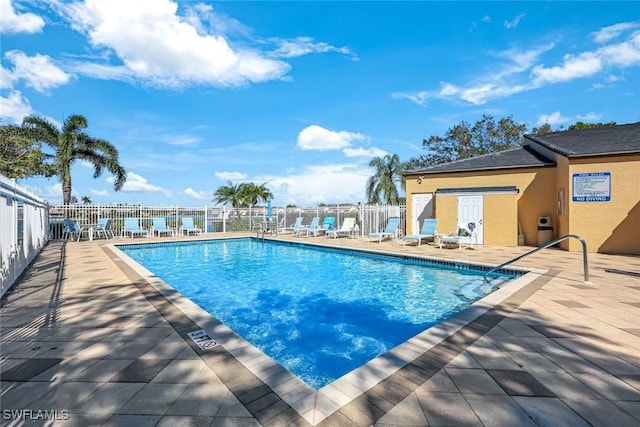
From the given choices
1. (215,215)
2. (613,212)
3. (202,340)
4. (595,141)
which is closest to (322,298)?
(202,340)

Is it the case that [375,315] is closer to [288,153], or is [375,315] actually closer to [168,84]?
[168,84]

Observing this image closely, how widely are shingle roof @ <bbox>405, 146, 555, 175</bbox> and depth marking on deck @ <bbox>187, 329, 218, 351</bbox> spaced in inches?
523

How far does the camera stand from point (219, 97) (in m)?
18.5

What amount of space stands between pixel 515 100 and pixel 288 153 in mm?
17293

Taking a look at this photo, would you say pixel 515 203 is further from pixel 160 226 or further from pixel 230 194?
pixel 230 194

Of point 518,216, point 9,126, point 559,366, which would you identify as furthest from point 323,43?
point 9,126

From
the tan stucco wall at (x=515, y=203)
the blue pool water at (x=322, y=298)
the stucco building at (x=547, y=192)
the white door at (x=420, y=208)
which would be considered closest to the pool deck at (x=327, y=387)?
the blue pool water at (x=322, y=298)

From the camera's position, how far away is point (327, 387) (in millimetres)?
2369

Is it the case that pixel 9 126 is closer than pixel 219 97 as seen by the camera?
Yes

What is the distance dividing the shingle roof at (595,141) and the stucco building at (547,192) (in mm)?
27

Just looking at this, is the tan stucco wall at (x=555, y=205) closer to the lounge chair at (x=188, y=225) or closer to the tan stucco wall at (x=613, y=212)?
the tan stucco wall at (x=613, y=212)

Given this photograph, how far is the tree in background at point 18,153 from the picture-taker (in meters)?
14.1

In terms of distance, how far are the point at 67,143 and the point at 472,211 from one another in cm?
2192

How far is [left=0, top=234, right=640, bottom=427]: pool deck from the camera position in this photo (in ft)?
6.57
